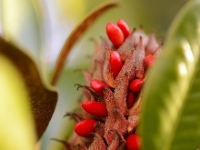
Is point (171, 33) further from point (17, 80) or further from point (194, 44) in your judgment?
point (17, 80)

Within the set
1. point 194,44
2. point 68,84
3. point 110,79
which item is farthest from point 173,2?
point 194,44

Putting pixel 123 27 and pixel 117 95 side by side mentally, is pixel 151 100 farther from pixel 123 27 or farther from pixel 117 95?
pixel 123 27

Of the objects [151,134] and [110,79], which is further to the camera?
[110,79]

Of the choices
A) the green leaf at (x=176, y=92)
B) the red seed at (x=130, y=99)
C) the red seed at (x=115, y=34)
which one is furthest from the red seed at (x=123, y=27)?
the green leaf at (x=176, y=92)

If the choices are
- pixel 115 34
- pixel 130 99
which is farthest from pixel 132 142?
pixel 115 34

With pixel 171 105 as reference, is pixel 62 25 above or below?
above

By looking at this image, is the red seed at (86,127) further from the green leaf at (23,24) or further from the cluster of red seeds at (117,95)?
the green leaf at (23,24)
